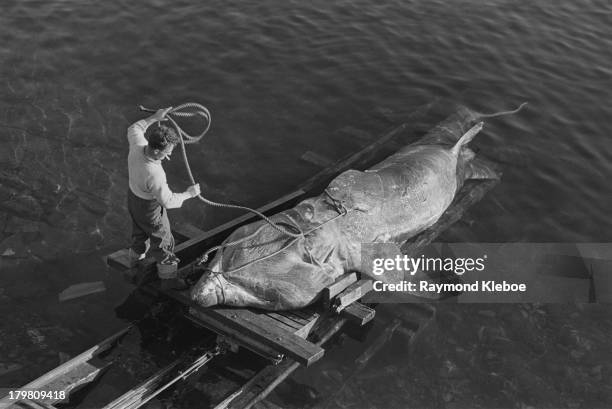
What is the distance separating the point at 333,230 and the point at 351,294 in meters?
1.05

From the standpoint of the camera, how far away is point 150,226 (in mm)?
8703

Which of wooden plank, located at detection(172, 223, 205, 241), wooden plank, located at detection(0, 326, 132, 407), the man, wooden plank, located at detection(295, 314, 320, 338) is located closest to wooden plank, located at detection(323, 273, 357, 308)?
wooden plank, located at detection(295, 314, 320, 338)

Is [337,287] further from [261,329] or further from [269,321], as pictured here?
[261,329]

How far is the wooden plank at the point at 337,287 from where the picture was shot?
9.10 m

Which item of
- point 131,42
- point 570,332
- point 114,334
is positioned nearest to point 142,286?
point 114,334

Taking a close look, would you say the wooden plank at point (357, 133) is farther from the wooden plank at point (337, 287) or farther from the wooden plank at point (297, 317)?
the wooden plank at point (297, 317)

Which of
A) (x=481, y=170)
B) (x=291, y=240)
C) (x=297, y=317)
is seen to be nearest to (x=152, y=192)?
(x=291, y=240)

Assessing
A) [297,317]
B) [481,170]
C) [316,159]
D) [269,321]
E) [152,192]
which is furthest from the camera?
[316,159]

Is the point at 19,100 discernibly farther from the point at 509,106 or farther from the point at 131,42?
the point at 509,106

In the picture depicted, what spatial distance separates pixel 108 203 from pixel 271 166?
3465mm

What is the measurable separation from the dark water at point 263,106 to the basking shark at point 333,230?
1234mm

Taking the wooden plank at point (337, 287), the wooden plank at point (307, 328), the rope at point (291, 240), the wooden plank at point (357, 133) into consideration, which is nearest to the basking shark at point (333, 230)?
the rope at point (291, 240)

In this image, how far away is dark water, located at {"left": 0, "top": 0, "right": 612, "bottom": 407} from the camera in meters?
10.4

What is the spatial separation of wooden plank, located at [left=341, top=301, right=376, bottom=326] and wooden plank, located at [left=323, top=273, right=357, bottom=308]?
300 mm
